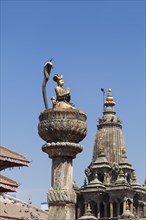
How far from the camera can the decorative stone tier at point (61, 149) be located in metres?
13.8

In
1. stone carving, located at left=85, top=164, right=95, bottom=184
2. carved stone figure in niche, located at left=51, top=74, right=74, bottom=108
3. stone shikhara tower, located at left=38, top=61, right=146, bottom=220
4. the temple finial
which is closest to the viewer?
carved stone figure in niche, located at left=51, top=74, right=74, bottom=108

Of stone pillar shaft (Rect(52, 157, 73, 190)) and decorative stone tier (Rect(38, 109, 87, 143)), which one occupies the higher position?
decorative stone tier (Rect(38, 109, 87, 143))

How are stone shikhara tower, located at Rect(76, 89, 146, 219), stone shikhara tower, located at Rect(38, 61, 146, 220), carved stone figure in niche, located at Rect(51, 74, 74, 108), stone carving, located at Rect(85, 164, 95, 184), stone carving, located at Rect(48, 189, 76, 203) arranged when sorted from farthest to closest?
stone carving, located at Rect(85, 164, 95, 184), stone shikhara tower, located at Rect(76, 89, 146, 219), stone shikhara tower, located at Rect(38, 61, 146, 220), carved stone figure in niche, located at Rect(51, 74, 74, 108), stone carving, located at Rect(48, 189, 76, 203)

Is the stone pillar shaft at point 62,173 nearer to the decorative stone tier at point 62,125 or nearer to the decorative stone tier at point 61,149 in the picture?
the decorative stone tier at point 61,149

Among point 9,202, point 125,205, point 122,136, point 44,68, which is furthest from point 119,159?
point 44,68

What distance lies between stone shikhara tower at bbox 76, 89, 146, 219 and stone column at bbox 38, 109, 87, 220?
37490 millimetres

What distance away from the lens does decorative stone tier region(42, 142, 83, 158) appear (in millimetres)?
13820

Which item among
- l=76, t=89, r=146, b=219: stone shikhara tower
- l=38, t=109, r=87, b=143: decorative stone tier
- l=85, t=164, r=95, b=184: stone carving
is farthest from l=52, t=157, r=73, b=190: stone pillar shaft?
l=85, t=164, r=95, b=184: stone carving

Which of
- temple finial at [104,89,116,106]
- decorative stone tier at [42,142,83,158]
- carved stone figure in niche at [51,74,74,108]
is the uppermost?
temple finial at [104,89,116,106]

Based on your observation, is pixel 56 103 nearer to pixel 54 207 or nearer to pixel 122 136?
pixel 54 207

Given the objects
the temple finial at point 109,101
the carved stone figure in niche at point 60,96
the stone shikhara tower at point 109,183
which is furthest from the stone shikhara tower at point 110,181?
the carved stone figure in niche at point 60,96

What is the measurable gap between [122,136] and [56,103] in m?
45.2

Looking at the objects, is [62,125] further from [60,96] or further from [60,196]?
[60,196]

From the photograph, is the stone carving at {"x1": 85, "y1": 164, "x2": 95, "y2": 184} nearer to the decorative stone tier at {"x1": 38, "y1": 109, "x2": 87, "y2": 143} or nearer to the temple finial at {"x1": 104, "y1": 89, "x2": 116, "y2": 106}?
the temple finial at {"x1": 104, "y1": 89, "x2": 116, "y2": 106}
